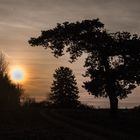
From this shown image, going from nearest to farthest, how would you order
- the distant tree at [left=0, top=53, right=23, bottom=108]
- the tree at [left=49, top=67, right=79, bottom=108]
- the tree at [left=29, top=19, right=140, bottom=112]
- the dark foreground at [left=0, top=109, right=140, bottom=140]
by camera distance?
1. the dark foreground at [left=0, top=109, right=140, bottom=140]
2. the tree at [left=29, top=19, right=140, bottom=112]
3. the distant tree at [left=0, top=53, right=23, bottom=108]
4. the tree at [left=49, top=67, right=79, bottom=108]

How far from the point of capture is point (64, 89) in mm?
115438

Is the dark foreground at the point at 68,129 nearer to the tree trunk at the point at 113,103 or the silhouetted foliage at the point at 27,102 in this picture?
the tree trunk at the point at 113,103

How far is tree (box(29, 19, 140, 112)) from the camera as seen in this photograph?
56.7 metres

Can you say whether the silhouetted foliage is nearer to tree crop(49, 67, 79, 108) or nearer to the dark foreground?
tree crop(49, 67, 79, 108)

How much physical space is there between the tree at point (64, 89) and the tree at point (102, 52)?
5050 centimetres

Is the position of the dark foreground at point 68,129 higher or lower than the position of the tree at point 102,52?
lower

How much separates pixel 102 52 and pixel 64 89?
58.6 m

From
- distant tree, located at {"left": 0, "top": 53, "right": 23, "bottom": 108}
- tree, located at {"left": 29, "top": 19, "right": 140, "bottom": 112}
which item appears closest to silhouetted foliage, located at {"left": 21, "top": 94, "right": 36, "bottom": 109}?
distant tree, located at {"left": 0, "top": 53, "right": 23, "bottom": 108}

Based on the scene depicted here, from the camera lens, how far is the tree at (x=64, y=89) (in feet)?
366

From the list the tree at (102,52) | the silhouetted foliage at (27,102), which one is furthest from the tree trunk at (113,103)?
the silhouetted foliage at (27,102)

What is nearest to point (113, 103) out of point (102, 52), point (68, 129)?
point (102, 52)

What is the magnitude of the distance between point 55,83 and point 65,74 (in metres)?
3.64

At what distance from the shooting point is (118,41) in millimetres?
57656

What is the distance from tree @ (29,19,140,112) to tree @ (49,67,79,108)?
166ft
